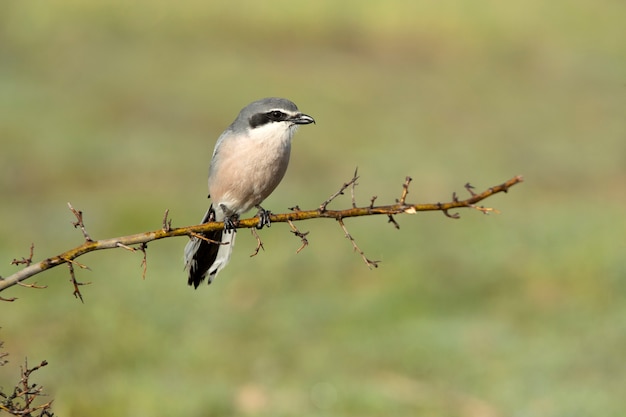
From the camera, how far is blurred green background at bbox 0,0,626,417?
11.5m

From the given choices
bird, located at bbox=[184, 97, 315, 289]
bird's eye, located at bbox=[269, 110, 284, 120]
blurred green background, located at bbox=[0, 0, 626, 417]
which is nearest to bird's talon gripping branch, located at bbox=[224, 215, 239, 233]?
bird, located at bbox=[184, 97, 315, 289]

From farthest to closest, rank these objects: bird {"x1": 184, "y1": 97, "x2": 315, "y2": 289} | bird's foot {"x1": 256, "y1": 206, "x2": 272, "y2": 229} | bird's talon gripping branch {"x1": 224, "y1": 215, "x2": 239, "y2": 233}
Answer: bird {"x1": 184, "y1": 97, "x2": 315, "y2": 289}
bird's foot {"x1": 256, "y1": 206, "x2": 272, "y2": 229}
bird's talon gripping branch {"x1": 224, "y1": 215, "x2": 239, "y2": 233}

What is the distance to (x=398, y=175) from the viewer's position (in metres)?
19.9

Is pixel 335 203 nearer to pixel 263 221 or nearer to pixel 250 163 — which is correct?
pixel 250 163

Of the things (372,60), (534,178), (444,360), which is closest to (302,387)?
(444,360)

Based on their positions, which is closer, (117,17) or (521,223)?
(521,223)

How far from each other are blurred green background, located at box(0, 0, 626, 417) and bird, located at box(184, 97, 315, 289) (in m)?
4.10

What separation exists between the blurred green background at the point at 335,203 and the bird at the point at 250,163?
4.10 meters

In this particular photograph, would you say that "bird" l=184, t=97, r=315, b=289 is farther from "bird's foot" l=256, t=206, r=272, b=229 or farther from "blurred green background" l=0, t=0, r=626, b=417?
"blurred green background" l=0, t=0, r=626, b=417

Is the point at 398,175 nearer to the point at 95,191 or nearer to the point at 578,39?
the point at 95,191

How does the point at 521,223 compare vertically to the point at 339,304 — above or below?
above

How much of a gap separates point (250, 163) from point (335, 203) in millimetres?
11123

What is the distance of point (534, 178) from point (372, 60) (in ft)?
29.3

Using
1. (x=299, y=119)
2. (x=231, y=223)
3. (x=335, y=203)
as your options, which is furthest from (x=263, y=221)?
(x=335, y=203)
